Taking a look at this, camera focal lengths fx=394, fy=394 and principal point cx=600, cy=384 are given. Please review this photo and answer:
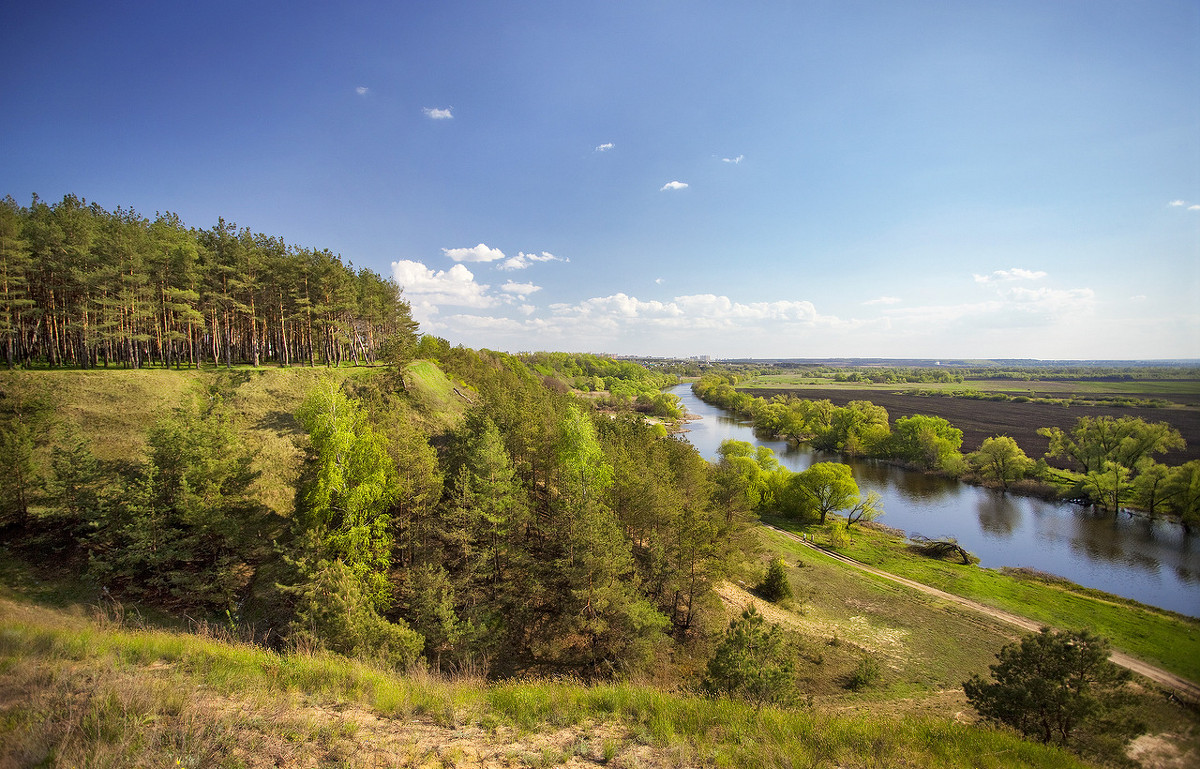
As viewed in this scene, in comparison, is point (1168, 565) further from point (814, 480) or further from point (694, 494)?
point (694, 494)

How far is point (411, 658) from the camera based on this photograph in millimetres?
11703

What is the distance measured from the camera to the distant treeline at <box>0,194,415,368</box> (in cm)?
2509

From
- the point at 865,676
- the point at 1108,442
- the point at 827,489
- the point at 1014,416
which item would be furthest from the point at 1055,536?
the point at 1014,416

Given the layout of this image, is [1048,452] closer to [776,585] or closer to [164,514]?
[776,585]

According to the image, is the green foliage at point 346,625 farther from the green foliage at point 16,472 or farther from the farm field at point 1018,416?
the farm field at point 1018,416

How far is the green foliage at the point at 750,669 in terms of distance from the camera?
1059 cm

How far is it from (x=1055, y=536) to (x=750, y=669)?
41924 mm

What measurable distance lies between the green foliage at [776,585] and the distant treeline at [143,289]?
39.4m

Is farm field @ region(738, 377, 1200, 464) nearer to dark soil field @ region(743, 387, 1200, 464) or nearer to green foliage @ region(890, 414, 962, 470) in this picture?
dark soil field @ region(743, 387, 1200, 464)

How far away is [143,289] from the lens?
26.5 m

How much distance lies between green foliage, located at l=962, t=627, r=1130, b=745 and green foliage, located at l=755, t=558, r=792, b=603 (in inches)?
555

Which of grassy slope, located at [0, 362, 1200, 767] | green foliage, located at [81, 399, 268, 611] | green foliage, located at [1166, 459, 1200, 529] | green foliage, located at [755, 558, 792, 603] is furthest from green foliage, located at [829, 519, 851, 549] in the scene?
green foliage, located at [81, 399, 268, 611]

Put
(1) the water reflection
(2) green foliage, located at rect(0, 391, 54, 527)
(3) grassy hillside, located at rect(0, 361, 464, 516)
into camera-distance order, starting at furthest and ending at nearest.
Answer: (1) the water reflection < (3) grassy hillside, located at rect(0, 361, 464, 516) < (2) green foliage, located at rect(0, 391, 54, 527)

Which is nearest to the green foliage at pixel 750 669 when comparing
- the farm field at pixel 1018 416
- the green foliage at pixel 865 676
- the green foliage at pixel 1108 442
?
the green foliage at pixel 865 676
